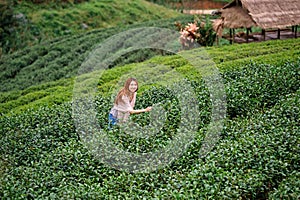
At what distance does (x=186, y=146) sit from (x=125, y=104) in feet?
5.80

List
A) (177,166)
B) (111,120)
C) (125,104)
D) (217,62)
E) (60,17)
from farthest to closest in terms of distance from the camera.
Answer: (60,17) → (217,62) → (111,120) → (125,104) → (177,166)

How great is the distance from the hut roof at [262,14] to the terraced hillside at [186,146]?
2313mm

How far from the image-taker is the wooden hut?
15.2 metres

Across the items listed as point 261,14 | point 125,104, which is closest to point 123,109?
point 125,104

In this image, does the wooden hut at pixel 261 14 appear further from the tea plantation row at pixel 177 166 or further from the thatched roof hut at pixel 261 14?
the tea plantation row at pixel 177 166

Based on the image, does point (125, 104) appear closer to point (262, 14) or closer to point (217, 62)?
point (217, 62)

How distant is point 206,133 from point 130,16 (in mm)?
23722

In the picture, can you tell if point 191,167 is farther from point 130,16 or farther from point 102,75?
point 130,16

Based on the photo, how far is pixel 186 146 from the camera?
759cm

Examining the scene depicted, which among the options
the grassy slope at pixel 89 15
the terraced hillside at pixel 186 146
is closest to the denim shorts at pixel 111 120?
the terraced hillside at pixel 186 146

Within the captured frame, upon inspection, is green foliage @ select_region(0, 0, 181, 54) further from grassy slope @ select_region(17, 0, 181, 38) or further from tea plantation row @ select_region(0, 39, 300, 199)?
tea plantation row @ select_region(0, 39, 300, 199)

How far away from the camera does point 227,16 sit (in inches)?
647

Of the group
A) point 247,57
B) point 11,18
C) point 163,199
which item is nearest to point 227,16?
point 247,57

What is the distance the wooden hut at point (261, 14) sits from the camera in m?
15.2
